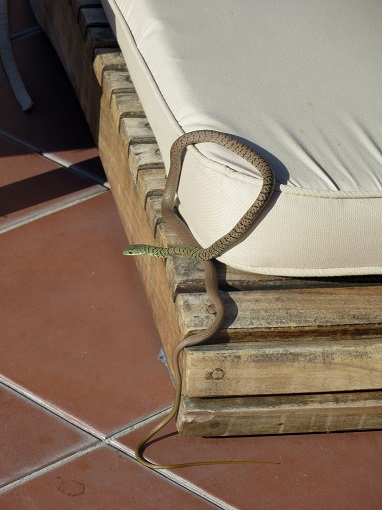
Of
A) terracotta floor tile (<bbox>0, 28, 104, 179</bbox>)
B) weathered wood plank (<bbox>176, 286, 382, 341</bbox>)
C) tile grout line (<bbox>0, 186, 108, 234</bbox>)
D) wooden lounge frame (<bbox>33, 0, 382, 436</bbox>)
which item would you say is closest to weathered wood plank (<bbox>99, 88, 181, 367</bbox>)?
wooden lounge frame (<bbox>33, 0, 382, 436</bbox>)

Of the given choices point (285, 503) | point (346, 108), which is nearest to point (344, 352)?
point (285, 503)

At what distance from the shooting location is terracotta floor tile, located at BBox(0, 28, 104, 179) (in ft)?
10.4

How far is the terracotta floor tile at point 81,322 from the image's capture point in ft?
7.20

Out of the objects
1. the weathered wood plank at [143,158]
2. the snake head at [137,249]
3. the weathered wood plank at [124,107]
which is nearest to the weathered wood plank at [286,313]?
the snake head at [137,249]

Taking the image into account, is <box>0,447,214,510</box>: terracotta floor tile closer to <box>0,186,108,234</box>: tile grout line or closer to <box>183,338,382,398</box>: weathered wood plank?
<box>183,338,382,398</box>: weathered wood plank

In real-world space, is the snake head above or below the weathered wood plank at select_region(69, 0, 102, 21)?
below

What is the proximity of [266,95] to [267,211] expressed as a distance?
0.35 metres

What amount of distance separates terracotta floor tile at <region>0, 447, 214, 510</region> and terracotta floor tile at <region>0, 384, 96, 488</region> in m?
0.04

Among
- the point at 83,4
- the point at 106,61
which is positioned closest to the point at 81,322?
the point at 106,61

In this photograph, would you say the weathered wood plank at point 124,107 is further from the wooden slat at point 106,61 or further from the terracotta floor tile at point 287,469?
the terracotta floor tile at point 287,469

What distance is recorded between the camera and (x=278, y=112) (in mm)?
1990

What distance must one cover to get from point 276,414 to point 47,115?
1.80 m

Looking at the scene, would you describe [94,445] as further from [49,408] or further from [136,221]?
[136,221]

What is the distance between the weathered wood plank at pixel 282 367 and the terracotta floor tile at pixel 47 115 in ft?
4.29
